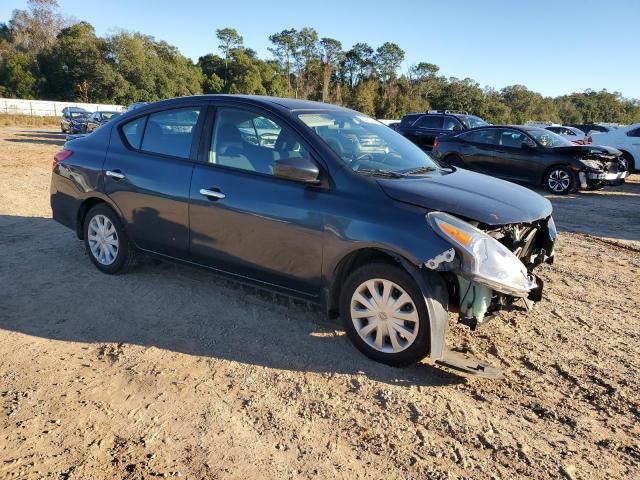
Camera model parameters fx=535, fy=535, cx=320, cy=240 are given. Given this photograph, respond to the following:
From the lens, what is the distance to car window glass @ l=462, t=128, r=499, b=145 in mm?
12648

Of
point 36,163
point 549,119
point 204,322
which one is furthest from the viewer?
point 549,119

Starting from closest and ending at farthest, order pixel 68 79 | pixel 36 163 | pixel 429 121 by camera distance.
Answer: pixel 36 163 < pixel 429 121 < pixel 68 79

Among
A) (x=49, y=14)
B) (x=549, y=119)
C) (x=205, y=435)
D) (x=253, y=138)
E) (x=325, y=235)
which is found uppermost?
(x=49, y=14)

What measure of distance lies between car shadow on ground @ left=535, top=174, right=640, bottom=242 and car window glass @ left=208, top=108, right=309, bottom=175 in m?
5.59

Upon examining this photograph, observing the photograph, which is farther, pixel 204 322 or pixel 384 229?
pixel 204 322

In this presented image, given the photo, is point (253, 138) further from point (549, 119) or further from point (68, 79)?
point (549, 119)

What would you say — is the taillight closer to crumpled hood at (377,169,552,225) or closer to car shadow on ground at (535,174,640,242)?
crumpled hood at (377,169,552,225)

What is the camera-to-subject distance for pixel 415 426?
2939 mm

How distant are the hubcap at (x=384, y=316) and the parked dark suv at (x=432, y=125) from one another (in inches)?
533

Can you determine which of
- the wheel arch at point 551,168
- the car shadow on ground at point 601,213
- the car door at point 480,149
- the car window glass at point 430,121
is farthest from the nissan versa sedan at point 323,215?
the car window glass at point 430,121

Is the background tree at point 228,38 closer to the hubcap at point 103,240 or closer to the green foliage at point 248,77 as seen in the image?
the green foliage at point 248,77

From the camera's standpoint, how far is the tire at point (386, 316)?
3365 mm

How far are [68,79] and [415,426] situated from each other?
212ft

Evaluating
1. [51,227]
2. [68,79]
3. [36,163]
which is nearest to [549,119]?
[68,79]
